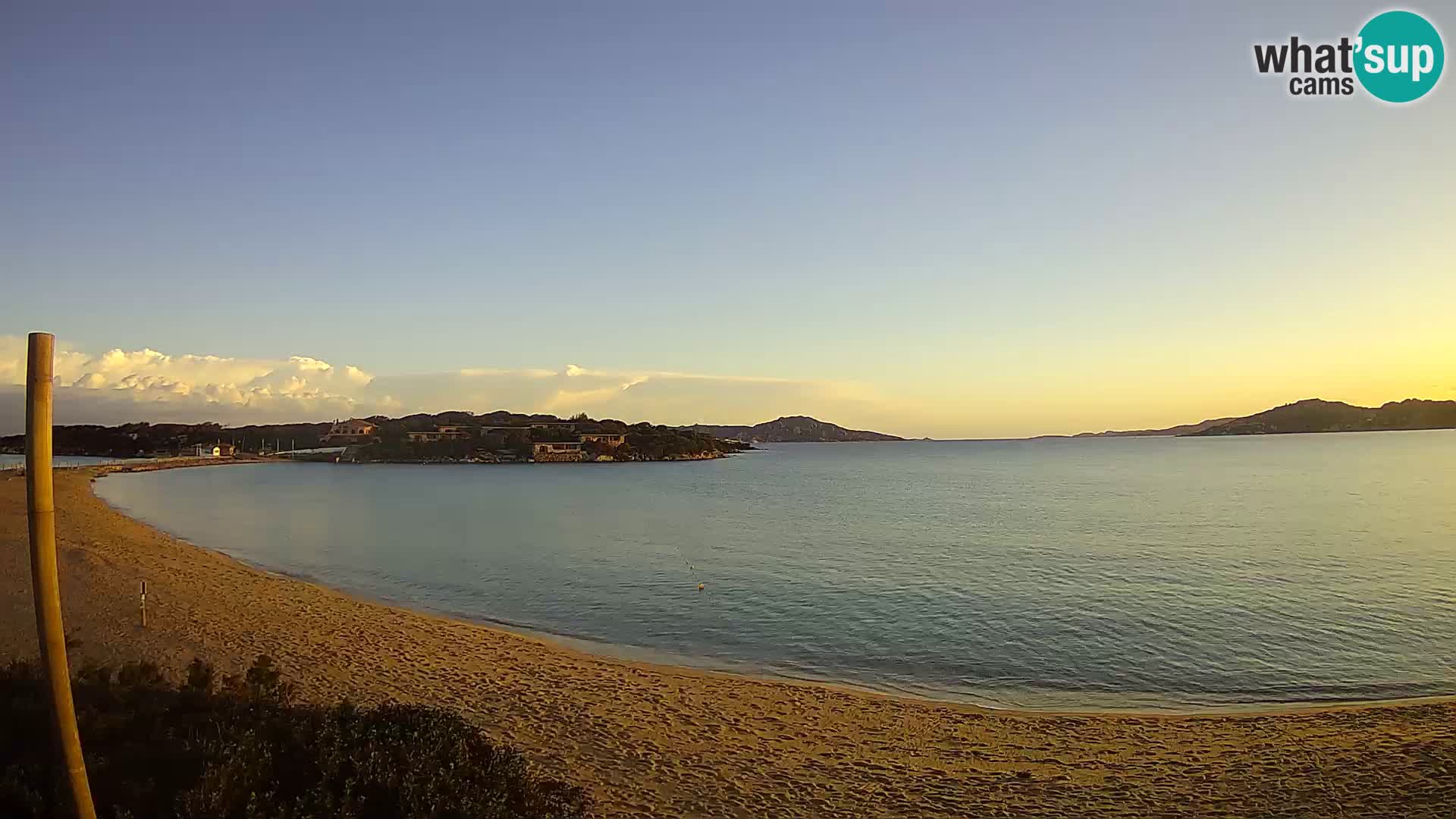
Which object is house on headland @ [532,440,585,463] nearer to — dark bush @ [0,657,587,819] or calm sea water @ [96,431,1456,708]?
calm sea water @ [96,431,1456,708]

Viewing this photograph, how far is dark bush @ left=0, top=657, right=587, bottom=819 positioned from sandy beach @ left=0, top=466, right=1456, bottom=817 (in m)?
1.98

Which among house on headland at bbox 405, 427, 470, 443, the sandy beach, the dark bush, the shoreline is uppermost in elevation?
house on headland at bbox 405, 427, 470, 443

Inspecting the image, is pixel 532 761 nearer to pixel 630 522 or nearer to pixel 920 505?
pixel 630 522

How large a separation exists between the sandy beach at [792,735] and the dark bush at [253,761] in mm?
1978

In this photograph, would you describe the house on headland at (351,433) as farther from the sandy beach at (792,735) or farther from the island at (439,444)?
the sandy beach at (792,735)

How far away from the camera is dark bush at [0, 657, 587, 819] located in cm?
540

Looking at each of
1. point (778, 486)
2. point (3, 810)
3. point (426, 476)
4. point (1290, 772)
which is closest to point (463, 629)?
point (3, 810)

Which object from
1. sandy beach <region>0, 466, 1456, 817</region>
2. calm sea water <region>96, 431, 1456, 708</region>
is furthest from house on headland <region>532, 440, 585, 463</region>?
sandy beach <region>0, 466, 1456, 817</region>

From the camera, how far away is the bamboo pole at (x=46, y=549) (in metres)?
3.89

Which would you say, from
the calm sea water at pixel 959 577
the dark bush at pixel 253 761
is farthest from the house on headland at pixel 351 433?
the dark bush at pixel 253 761

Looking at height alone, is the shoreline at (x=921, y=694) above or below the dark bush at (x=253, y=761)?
below

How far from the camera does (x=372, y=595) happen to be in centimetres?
2253

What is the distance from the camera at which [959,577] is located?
2466 centimetres

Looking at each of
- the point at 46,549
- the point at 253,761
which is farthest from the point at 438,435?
the point at 46,549
